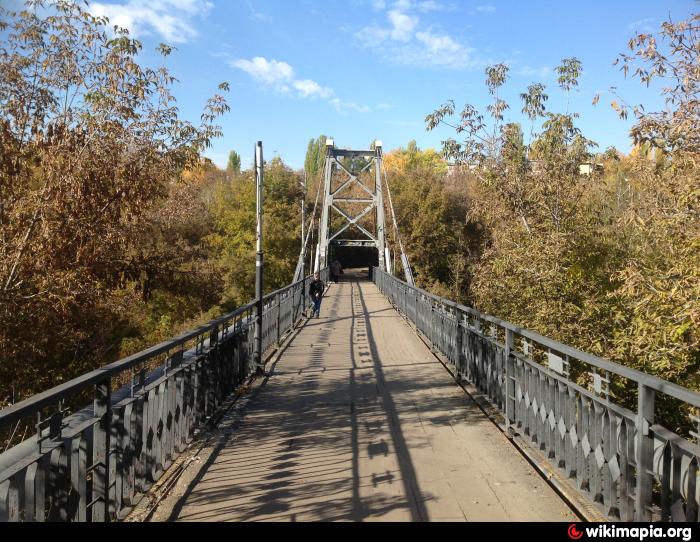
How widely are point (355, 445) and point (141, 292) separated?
443 centimetres

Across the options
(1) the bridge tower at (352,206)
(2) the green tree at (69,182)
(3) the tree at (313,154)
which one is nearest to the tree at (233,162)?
(3) the tree at (313,154)

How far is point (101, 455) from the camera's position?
2975mm

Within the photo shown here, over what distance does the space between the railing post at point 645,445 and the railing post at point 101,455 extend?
2676 mm

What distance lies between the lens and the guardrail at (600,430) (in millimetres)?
2545

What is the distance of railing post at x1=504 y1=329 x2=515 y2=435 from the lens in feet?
16.0

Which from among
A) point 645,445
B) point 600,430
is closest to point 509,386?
point 600,430

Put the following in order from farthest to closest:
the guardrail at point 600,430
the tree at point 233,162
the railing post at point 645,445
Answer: the tree at point 233,162, the railing post at point 645,445, the guardrail at point 600,430

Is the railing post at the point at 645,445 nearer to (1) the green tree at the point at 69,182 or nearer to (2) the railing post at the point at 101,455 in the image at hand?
(2) the railing post at the point at 101,455

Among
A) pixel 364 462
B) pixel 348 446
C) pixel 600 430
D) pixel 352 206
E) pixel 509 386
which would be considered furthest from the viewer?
pixel 352 206

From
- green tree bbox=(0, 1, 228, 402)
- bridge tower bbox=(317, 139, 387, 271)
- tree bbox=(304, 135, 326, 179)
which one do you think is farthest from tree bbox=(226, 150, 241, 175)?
green tree bbox=(0, 1, 228, 402)

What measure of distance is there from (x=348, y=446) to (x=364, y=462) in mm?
405

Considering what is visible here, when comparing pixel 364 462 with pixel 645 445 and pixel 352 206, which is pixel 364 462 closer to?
pixel 645 445
